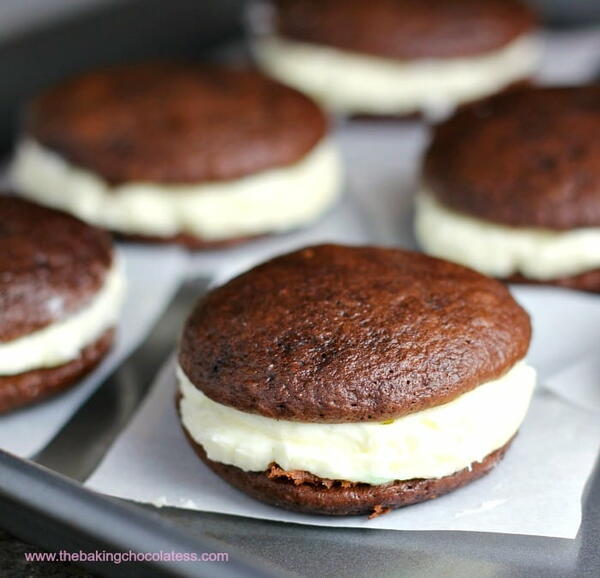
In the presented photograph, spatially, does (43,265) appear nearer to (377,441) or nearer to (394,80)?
(377,441)

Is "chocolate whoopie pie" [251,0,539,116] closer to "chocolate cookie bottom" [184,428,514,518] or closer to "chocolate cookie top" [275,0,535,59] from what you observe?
"chocolate cookie top" [275,0,535,59]

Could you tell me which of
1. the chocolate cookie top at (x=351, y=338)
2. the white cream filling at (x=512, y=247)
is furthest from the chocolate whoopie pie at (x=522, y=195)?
the chocolate cookie top at (x=351, y=338)

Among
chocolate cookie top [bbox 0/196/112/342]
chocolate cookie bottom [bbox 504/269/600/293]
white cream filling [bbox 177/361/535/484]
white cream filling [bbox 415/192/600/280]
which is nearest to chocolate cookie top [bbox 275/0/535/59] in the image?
white cream filling [bbox 415/192/600/280]

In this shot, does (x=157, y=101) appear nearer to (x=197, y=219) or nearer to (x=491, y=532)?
(x=197, y=219)

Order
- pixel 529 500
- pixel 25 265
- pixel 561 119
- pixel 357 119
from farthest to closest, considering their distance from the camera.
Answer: pixel 357 119 → pixel 561 119 → pixel 25 265 → pixel 529 500

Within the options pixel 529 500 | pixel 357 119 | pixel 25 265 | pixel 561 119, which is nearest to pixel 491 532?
pixel 529 500

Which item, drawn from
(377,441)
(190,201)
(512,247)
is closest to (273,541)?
(377,441)
